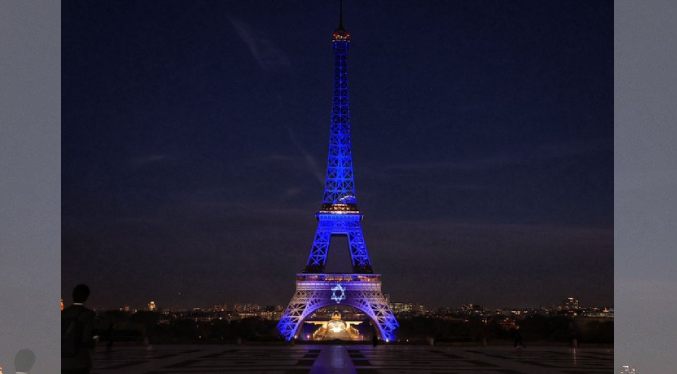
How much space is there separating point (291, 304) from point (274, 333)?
273 centimetres

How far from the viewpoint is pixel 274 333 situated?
133ft

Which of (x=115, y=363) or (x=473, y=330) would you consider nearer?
(x=115, y=363)

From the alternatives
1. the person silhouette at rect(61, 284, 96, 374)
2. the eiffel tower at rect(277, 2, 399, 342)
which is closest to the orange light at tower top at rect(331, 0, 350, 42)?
the eiffel tower at rect(277, 2, 399, 342)

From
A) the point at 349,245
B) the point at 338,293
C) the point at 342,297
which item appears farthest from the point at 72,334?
the point at 349,245

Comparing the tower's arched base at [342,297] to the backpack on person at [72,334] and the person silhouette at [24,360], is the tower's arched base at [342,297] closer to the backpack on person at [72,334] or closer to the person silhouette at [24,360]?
the backpack on person at [72,334]

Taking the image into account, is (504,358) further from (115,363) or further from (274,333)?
(274,333)

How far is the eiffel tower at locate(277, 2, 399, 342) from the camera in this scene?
141 feet

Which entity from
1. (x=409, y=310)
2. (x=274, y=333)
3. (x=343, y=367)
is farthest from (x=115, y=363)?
(x=409, y=310)

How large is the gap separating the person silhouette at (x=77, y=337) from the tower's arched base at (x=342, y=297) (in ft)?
119

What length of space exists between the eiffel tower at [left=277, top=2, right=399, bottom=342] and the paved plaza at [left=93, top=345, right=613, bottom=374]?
20323 millimetres

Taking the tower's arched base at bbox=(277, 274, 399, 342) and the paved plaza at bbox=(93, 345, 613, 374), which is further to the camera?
the tower's arched base at bbox=(277, 274, 399, 342)

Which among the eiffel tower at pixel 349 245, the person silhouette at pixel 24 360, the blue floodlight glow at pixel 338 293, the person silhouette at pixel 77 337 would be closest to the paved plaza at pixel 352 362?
the person silhouette at pixel 77 337

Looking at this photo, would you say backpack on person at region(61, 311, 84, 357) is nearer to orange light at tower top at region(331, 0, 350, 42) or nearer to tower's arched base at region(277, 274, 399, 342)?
tower's arched base at region(277, 274, 399, 342)
